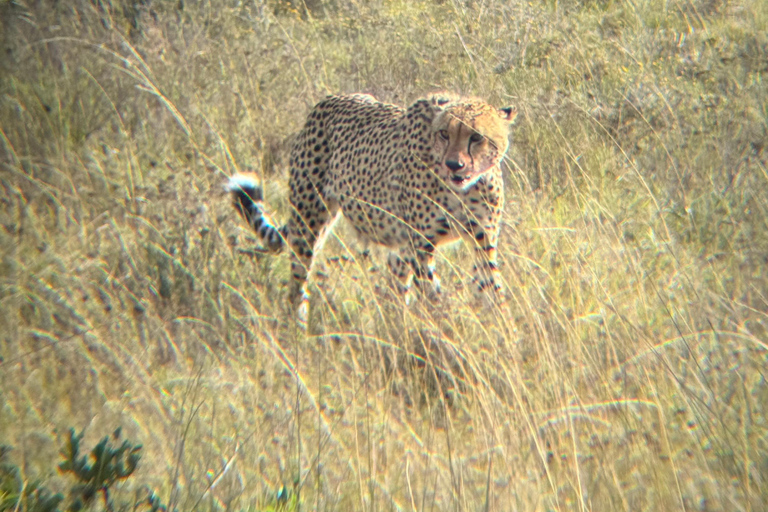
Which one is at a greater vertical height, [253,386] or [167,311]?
[253,386]

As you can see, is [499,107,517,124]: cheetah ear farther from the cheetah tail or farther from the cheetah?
the cheetah tail

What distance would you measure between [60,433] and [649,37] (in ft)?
17.2

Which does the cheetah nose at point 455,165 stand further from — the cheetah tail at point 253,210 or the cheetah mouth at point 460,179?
the cheetah tail at point 253,210

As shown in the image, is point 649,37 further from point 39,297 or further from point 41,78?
point 39,297

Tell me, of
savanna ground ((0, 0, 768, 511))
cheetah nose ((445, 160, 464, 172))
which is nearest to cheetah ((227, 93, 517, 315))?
cheetah nose ((445, 160, 464, 172))

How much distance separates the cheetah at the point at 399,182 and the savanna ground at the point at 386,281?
175 millimetres

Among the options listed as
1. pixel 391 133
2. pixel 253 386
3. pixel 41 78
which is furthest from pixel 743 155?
pixel 41 78

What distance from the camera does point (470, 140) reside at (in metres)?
3.71

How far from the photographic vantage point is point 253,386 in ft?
8.88

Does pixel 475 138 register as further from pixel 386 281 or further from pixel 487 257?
pixel 386 281

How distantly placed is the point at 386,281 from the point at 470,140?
0.78m

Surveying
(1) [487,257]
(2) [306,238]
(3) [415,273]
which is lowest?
(2) [306,238]

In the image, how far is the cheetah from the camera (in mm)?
3701

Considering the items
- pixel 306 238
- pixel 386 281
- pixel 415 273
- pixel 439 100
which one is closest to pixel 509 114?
pixel 439 100
